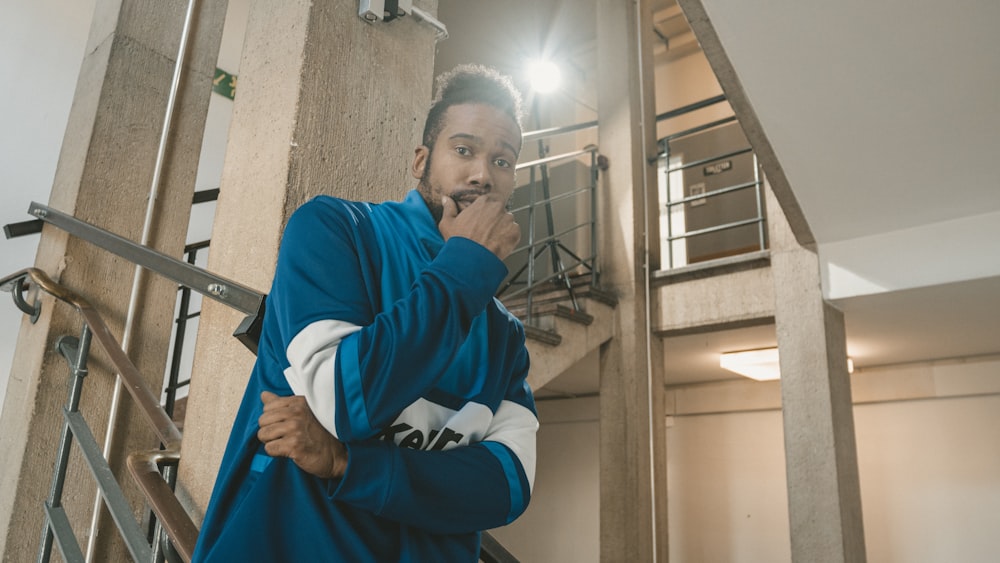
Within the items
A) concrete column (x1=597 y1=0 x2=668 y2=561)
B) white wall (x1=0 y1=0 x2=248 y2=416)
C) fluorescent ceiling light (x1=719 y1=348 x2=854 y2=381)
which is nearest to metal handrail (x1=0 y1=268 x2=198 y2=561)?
white wall (x1=0 y1=0 x2=248 y2=416)

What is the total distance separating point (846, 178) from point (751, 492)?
4.28m

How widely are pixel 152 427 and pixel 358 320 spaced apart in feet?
4.69

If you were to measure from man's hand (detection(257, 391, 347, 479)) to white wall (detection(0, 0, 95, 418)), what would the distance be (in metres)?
4.03

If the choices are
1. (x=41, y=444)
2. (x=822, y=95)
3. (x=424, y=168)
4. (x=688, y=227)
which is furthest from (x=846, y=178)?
(x=688, y=227)

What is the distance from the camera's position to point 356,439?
2.65 feet

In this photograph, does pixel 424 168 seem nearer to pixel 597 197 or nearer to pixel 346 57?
A: pixel 346 57

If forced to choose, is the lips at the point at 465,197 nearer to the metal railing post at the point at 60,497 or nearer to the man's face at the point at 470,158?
the man's face at the point at 470,158

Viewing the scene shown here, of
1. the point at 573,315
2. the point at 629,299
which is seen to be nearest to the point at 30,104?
the point at 573,315

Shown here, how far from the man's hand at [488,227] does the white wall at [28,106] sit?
4.08 m

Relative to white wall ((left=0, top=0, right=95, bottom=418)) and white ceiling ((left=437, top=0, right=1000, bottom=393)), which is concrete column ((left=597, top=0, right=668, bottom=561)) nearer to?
white ceiling ((left=437, top=0, right=1000, bottom=393))

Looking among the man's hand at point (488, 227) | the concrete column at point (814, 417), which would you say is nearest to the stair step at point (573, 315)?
the concrete column at point (814, 417)

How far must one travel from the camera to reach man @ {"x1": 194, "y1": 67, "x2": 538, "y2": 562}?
802mm

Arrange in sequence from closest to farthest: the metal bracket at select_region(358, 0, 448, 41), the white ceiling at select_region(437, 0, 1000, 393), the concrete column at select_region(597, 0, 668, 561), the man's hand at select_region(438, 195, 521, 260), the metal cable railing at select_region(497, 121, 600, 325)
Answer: the man's hand at select_region(438, 195, 521, 260) → the metal bracket at select_region(358, 0, 448, 41) → the white ceiling at select_region(437, 0, 1000, 393) → the concrete column at select_region(597, 0, 668, 561) → the metal cable railing at select_region(497, 121, 600, 325)

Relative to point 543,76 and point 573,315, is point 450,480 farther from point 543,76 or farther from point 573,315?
point 543,76
